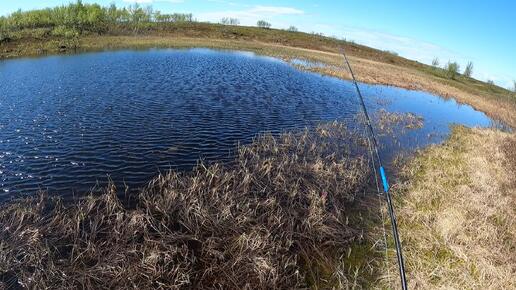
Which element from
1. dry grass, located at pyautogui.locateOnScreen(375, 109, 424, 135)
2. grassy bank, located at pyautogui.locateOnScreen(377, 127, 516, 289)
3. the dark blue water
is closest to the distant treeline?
the dark blue water

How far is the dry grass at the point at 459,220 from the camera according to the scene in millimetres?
12570

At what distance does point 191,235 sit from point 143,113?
19.2 m

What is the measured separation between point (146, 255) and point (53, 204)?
6448 mm

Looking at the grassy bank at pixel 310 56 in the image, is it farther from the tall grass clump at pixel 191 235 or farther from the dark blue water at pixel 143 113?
the tall grass clump at pixel 191 235

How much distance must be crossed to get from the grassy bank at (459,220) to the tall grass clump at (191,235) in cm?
286

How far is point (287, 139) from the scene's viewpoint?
25172 mm

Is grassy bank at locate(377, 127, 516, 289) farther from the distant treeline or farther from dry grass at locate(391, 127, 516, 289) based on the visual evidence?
the distant treeline

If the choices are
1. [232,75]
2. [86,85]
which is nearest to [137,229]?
[86,85]

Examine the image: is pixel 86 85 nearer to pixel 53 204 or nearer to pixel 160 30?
pixel 53 204

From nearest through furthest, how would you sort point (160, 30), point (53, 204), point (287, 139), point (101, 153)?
point (53, 204), point (101, 153), point (287, 139), point (160, 30)

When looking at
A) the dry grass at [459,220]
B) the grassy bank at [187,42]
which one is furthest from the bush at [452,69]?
the dry grass at [459,220]

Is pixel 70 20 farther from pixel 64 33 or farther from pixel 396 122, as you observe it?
pixel 396 122

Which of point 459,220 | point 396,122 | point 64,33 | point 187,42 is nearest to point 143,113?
point 459,220

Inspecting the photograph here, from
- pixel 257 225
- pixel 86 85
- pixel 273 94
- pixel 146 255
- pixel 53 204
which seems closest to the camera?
pixel 146 255
